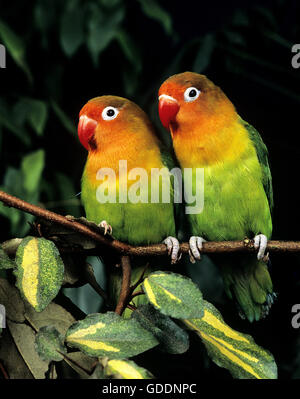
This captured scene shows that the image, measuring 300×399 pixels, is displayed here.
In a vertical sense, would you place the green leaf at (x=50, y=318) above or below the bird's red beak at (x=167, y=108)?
below

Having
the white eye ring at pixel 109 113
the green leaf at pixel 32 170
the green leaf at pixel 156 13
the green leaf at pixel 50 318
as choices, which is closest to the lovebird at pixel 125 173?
the white eye ring at pixel 109 113

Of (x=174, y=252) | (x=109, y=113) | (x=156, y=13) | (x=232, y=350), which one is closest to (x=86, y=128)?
(x=109, y=113)

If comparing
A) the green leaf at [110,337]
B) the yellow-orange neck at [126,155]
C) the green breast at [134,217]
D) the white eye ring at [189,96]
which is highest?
the white eye ring at [189,96]

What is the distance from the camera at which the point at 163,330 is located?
380mm

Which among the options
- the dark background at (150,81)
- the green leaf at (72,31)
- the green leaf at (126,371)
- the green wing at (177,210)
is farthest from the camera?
the green leaf at (72,31)

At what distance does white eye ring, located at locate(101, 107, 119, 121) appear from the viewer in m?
0.47

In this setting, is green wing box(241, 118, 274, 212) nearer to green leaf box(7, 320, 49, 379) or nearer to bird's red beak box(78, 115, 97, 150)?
bird's red beak box(78, 115, 97, 150)

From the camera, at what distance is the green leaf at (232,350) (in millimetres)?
369

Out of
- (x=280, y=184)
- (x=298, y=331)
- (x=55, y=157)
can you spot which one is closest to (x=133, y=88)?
(x=55, y=157)

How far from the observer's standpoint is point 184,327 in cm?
41

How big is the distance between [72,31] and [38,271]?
27.9 inches

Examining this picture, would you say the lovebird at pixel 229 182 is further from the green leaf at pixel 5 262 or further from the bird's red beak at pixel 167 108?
the green leaf at pixel 5 262

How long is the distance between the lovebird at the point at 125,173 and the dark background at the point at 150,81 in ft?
0.33
